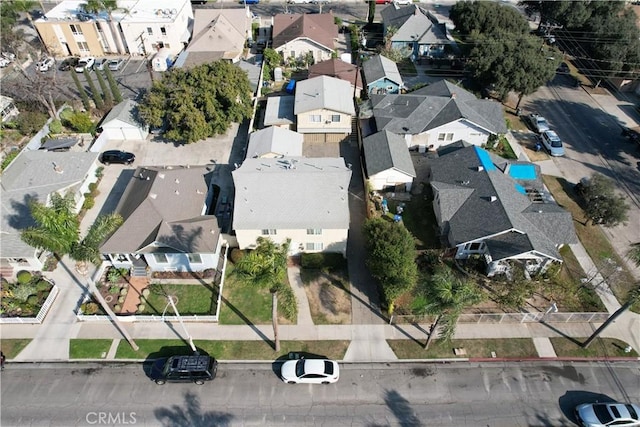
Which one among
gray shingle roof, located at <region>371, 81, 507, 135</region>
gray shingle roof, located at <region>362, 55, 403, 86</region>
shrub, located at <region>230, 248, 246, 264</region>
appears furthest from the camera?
gray shingle roof, located at <region>362, 55, 403, 86</region>

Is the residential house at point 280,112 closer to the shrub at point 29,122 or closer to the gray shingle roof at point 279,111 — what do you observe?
the gray shingle roof at point 279,111

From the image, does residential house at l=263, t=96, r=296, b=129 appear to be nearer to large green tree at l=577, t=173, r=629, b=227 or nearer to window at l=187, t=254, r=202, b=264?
window at l=187, t=254, r=202, b=264

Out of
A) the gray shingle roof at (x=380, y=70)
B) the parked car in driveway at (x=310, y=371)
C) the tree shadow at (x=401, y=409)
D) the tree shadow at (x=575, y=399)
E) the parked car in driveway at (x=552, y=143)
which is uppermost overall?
the gray shingle roof at (x=380, y=70)

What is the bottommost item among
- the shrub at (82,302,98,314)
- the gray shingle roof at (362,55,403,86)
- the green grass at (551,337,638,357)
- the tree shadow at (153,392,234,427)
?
the tree shadow at (153,392,234,427)

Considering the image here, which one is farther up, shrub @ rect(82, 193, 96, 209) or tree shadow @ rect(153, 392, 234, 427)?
shrub @ rect(82, 193, 96, 209)

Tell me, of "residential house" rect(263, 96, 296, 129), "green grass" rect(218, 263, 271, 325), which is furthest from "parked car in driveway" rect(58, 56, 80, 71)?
"green grass" rect(218, 263, 271, 325)

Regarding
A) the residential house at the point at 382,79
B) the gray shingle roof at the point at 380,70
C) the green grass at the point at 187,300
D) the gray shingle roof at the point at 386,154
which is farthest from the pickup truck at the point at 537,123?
the green grass at the point at 187,300

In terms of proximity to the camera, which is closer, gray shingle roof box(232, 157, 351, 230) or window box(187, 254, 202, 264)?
window box(187, 254, 202, 264)
